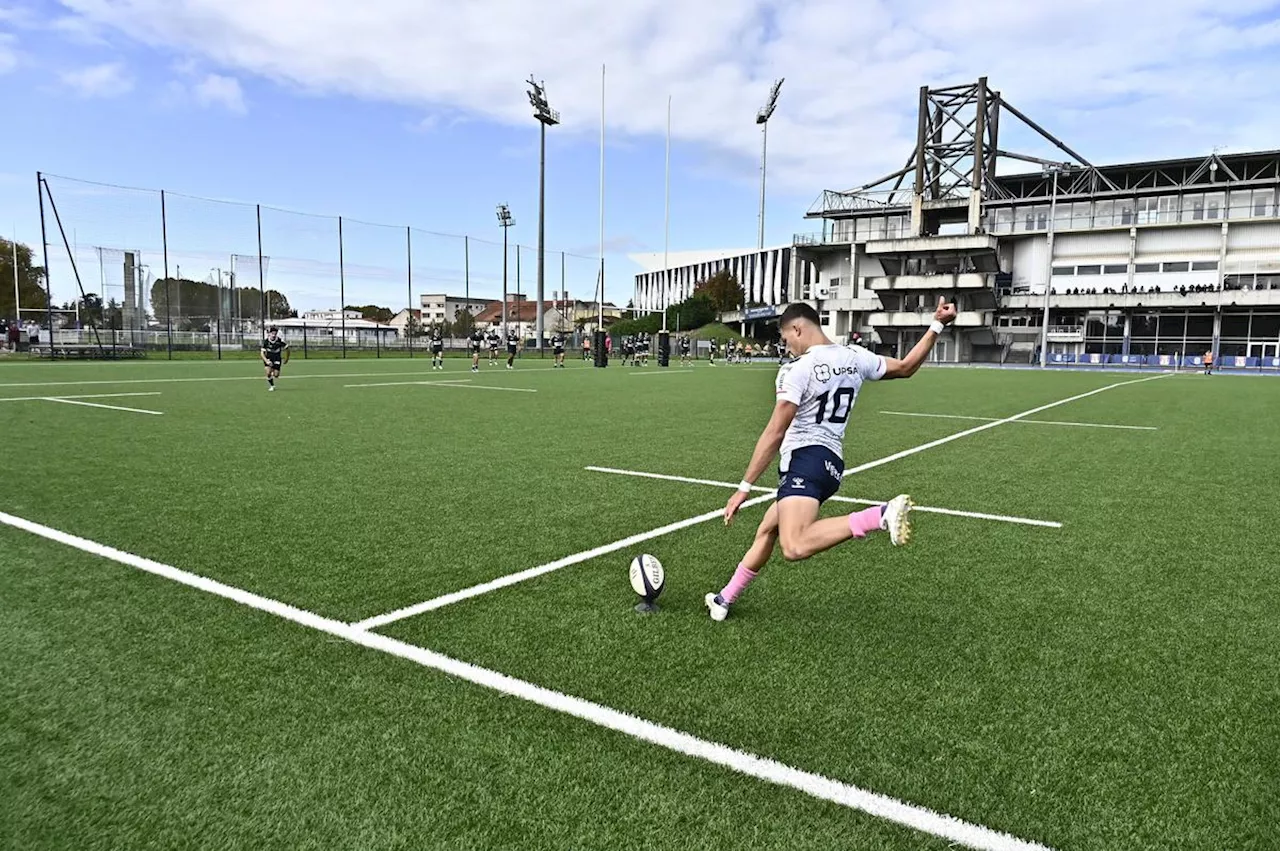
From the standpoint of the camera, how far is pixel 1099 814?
2.73 m

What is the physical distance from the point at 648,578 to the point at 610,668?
2.59 feet

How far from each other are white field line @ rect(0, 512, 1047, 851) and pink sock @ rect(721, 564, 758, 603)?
1295mm

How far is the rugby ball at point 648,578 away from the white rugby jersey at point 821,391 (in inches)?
36.7

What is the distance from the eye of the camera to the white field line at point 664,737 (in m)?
2.65

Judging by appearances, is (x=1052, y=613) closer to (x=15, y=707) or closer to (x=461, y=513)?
(x=461, y=513)

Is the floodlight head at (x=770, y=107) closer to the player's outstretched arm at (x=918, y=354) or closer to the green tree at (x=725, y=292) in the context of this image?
the green tree at (x=725, y=292)

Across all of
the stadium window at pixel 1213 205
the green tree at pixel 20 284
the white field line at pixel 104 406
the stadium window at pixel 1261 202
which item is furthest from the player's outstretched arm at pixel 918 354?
the green tree at pixel 20 284

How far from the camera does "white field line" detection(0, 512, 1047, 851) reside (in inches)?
104

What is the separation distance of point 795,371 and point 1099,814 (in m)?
2.20

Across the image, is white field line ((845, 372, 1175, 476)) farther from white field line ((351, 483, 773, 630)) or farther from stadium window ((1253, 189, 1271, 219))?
stadium window ((1253, 189, 1271, 219))

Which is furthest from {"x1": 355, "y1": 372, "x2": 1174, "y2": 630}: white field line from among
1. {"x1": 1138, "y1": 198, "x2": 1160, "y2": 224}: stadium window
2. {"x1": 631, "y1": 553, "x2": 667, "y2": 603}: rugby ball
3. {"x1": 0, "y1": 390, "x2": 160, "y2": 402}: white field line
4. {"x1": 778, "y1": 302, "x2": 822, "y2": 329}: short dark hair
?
{"x1": 1138, "y1": 198, "x2": 1160, "y2": 224}: stadium window

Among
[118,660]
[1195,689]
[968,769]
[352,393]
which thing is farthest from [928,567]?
[352,393]

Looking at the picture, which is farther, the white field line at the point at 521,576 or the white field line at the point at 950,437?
the white field line at the point at 950,437

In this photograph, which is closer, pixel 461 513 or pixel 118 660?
pixel 118 660
